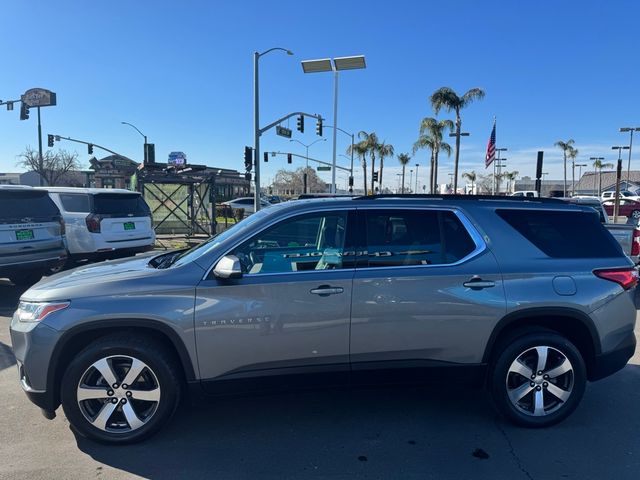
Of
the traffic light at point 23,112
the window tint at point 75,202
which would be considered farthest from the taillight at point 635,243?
the traffic light at point 23,112

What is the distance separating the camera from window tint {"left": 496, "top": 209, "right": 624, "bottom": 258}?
12.1 ft

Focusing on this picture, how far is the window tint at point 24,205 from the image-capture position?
7180 mm

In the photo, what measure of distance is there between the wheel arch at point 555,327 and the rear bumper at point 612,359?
0.11ft

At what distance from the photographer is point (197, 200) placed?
19984mm

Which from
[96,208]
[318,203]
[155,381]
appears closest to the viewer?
[155,381]

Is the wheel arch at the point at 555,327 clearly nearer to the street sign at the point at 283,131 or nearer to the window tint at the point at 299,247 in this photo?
the window tint at the point at 299,247

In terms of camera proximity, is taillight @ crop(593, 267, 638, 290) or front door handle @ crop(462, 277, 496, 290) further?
taillight @ crop(593, 267, 638, 290)

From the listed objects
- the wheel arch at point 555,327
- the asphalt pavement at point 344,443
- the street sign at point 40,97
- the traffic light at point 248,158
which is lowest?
the asphalt pavement at point 344,443

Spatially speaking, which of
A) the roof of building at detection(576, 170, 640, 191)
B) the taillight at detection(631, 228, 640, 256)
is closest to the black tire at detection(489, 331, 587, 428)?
the taillight at detection(631, 228, 640, 256)

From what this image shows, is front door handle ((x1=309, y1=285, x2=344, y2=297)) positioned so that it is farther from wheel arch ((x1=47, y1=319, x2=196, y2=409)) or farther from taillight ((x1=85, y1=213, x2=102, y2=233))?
taillight ((x1=85, y1=213, x2=102, y2=233))

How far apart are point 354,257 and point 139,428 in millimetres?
1913

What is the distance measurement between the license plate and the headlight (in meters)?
4.66

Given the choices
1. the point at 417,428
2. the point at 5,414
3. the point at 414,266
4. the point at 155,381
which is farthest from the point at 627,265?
the point at 5,414

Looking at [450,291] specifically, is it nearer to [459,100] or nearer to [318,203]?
[318,203]
